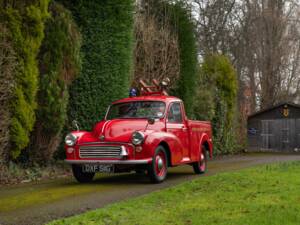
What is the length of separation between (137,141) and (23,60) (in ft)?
9.98

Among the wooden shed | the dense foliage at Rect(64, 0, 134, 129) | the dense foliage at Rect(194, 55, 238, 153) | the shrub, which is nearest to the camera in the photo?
the dense foliage at Rect(64, 0, 134, 129)

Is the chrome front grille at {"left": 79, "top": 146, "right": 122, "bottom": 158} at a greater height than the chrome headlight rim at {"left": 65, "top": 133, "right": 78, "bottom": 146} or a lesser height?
lesser

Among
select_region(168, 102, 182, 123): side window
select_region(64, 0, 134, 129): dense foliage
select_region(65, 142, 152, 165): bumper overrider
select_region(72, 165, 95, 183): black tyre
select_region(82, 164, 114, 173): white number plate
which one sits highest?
select_region(64, 0, 134, 129): dense foliage

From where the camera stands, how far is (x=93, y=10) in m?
14.2

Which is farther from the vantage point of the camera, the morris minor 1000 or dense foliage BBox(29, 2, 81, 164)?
dense foliage BBox(29, 2, 81, 164)

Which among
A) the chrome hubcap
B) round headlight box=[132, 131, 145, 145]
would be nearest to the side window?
the chrome hubcap

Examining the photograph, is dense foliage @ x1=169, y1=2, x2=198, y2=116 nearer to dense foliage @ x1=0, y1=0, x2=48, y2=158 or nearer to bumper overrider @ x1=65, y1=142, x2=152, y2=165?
dense foliage @ x1=0, y1=0, x2=48, y2=158

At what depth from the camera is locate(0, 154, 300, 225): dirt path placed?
22.9ft

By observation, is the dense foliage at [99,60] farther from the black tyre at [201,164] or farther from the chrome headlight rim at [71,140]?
the chrome headlight rim at [71,140]

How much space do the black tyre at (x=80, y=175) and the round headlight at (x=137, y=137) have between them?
141cm

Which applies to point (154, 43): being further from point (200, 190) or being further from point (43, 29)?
point (200, 190)

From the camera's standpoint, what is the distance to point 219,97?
24.5 metres

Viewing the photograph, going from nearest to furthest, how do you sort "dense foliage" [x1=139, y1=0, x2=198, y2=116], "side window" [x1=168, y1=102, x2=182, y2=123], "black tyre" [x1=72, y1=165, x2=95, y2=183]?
"black tyre" [x1=72, y1=165, x2=95, y2=183] → "side window" [x1=168, y1=102, x2=182, y2=123] → "dense foliage" [x1=139, y1=0, x2=198, y2=116]

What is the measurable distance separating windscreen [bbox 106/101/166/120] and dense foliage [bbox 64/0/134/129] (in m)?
2.07
